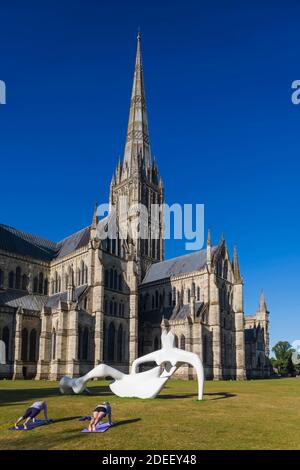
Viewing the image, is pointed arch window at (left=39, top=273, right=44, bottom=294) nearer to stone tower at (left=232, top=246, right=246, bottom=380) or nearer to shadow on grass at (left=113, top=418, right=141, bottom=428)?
stone tower at (left=232, top=246, right=246, bottom=380)

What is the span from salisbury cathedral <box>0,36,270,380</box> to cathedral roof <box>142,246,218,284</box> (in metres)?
0.25

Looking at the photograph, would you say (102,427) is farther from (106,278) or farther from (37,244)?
(37,244)

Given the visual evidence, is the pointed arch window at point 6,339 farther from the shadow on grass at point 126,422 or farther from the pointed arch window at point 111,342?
the shadow on grass at point 126,422

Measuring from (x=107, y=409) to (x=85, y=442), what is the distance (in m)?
2.55

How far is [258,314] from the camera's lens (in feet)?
366

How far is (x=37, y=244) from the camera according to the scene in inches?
2832

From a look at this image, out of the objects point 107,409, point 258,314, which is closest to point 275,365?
point 258,314

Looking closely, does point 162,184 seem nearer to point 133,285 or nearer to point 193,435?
point 133,285

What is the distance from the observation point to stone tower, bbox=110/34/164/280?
280ft

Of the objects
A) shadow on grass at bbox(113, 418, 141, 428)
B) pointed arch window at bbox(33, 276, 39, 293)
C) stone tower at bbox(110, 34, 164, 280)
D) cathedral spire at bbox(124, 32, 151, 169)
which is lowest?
shadow on grass at bbox(113, 418, 141, 428)

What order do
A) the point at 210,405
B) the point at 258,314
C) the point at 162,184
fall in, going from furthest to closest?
1. the point at 258,314
2. the point at 162,184
3. the point at 210,405

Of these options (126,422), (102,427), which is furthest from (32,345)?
(102,427)

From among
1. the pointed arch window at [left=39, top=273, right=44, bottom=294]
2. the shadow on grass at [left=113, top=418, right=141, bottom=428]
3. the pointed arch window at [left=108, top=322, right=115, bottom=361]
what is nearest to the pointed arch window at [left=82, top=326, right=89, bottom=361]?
the pointed arch window at [left=108, top=322, right=115, bottom=361]
